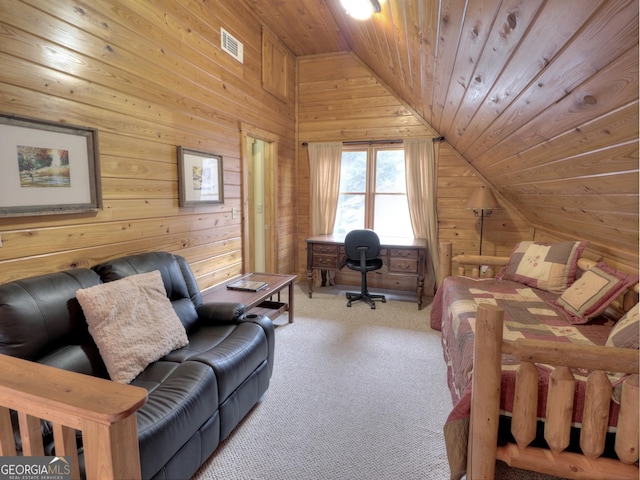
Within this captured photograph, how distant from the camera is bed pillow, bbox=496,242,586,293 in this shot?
264 centimetres

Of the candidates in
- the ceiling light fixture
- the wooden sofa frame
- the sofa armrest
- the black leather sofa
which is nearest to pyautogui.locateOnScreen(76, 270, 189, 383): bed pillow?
the black leather sofa

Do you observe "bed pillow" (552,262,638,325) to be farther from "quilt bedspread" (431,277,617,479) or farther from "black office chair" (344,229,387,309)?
"black office chair" (344,229,387,309)

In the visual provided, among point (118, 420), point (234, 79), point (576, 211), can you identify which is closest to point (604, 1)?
point (118, 420)

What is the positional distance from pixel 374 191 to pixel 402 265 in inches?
45.9

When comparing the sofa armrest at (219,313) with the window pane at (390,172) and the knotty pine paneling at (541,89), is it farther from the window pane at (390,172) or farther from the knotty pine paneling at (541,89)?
the window pane at (390,172)

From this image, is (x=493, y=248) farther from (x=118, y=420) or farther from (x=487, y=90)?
(x=118, y=420)

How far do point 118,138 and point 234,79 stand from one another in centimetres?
151

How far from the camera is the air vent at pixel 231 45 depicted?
9.98 feet

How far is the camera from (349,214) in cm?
477

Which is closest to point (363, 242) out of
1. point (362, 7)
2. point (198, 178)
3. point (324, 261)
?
point (324, 261)

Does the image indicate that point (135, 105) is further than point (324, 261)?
No

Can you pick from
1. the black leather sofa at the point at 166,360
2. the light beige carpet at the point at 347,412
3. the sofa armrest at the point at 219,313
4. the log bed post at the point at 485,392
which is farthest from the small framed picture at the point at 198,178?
the log bed post at the point at 485,392

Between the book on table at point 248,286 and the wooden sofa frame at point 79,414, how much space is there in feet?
5.83

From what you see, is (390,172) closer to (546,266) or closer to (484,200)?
(484,200)
